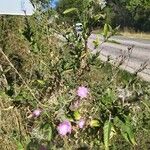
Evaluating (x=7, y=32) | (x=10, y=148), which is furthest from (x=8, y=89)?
(x=7, y=32)


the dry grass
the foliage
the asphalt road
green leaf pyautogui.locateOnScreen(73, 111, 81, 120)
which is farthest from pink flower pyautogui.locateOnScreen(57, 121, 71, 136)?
the dry grass

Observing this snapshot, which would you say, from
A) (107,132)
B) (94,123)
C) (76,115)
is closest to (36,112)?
(76,115)

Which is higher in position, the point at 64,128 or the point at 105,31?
the point at 105,31

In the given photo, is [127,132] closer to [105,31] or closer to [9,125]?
[105,31]

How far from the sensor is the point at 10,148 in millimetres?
5512

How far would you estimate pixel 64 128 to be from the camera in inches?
126

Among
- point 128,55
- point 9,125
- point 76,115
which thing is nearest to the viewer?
point 76,115

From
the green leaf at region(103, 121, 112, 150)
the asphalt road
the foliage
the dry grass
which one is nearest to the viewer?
the green leaf at region(103, 121, 112, 150)

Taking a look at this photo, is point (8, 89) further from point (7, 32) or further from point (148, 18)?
point (148, 18)

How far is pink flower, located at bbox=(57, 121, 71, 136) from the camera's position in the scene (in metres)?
3.20

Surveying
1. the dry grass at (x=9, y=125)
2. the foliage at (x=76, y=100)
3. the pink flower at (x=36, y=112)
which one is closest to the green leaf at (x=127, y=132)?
the foliage at (x=76, y=100)

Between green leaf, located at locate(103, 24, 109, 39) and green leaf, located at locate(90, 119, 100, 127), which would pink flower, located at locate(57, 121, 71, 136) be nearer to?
green leaf, located at locate(90, 119, 100, 127)

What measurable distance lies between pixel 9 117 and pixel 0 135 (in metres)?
0.39

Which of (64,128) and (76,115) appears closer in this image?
(64,128)
